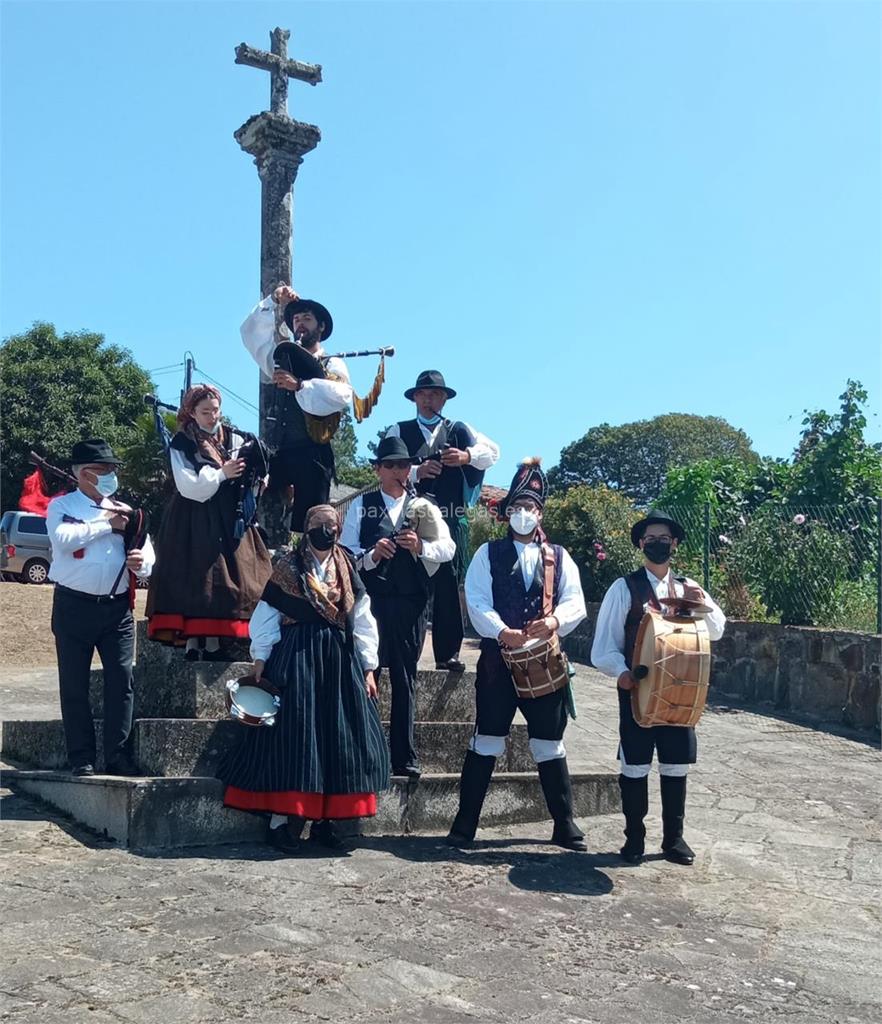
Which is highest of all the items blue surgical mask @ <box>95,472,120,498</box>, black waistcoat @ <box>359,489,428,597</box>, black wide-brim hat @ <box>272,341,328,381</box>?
black wide-brim hat @ <box>272,341,328,381</box>

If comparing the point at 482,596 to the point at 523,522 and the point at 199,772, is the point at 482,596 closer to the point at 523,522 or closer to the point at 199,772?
the point at 523,522

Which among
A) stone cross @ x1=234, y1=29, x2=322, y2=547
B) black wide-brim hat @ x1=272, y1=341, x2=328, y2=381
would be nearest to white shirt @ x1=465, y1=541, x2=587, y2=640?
black wide-brim hat @ x1=272, y1=341, x2=328, y2=381

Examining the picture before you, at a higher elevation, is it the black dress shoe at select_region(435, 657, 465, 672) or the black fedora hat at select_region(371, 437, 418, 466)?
the black fedora hat at select_region(371, 437, 418, 466)

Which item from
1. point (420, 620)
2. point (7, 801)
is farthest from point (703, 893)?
point (7, 801)

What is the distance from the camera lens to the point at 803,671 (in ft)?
36.5

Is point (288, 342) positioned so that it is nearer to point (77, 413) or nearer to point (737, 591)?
point (737, 591)

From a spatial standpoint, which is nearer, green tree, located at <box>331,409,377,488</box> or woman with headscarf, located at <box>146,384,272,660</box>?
woman with headscarf, located at <box>146,384,272,660</box>

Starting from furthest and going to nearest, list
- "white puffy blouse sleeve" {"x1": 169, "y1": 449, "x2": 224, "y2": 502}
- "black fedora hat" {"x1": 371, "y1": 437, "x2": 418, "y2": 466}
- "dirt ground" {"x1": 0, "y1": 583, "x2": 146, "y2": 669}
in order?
"dirt ground" {"x1": 0, "y1": 583, "x2": 146, "y2": 669} → "black fedora hat" {"x1": 371, "y1": 437, "x2": 418, "y2": 466} → "white puffy blouse sleeve" {"x1": 169, "y1": 449, "x2": 224, "y2": 502}

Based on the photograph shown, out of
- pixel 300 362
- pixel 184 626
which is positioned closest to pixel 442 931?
pixel 184 626

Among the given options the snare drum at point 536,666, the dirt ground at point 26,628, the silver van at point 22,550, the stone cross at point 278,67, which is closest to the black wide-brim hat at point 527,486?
the snare drum at point 536,666

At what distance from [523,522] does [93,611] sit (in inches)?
93.4

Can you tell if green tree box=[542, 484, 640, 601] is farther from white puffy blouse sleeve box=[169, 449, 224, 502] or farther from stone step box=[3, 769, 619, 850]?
white puffy blouse sleeve box=[169, 449, 224, 502]

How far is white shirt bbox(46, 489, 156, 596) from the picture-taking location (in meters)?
5.81

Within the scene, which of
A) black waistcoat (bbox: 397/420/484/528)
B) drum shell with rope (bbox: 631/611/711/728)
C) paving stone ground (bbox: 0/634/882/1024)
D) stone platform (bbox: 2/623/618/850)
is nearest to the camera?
paving stone ground (bbox: 0/634/882/1024)
